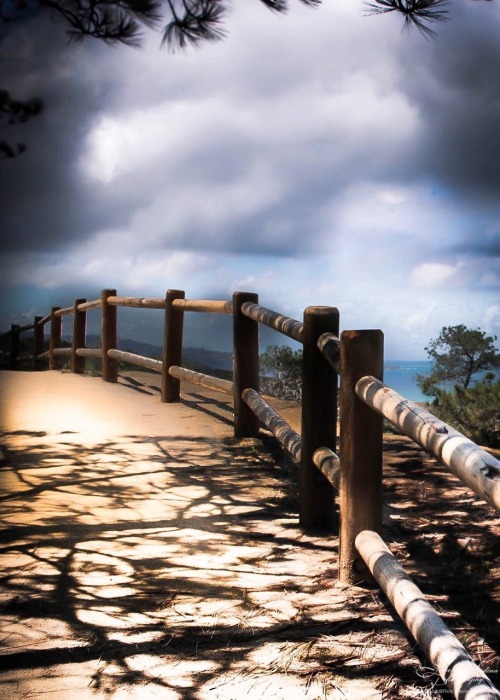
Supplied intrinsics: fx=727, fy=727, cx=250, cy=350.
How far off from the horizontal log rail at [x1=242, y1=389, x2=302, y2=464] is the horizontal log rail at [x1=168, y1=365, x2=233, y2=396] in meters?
0.35

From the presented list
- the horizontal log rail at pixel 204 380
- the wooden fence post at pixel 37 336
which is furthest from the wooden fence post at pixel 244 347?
the wooden fence post at pixel 37 336

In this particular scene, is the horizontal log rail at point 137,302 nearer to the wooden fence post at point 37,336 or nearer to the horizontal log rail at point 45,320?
the horizontal log rail at point 45,320

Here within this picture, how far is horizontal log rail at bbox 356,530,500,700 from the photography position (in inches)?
59.9

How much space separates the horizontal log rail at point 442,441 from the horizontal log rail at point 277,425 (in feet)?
3.66

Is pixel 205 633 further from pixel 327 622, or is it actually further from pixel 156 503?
pixel 156 503

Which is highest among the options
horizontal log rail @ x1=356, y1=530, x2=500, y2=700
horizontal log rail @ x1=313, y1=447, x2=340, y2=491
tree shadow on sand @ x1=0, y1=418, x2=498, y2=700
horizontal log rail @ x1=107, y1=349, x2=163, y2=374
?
horizontal log rail @ x1=107, y1=349, x2=163, y2=374

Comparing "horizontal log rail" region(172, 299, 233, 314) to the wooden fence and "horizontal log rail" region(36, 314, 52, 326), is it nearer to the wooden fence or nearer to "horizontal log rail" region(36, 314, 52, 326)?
the wooden fence

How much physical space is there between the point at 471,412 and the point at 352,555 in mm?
6732

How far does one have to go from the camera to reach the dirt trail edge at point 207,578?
188 centimetres

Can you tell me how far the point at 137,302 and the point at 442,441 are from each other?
5.99 metres

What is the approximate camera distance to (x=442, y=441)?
1.72m

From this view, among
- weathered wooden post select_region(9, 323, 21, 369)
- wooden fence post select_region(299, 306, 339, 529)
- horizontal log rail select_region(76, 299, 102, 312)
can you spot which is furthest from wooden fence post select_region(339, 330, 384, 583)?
weathered wooden post select_region(9, 323, 21, 369)

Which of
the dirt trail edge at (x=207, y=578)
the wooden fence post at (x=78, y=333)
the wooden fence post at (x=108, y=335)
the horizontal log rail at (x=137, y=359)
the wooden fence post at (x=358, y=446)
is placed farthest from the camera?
the wooden fence post at (x=78, y=333)

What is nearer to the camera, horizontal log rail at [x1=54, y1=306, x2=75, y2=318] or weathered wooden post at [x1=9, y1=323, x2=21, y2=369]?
horizontal log rail at [x1=54, y1=306, x2=75, y2=318]
